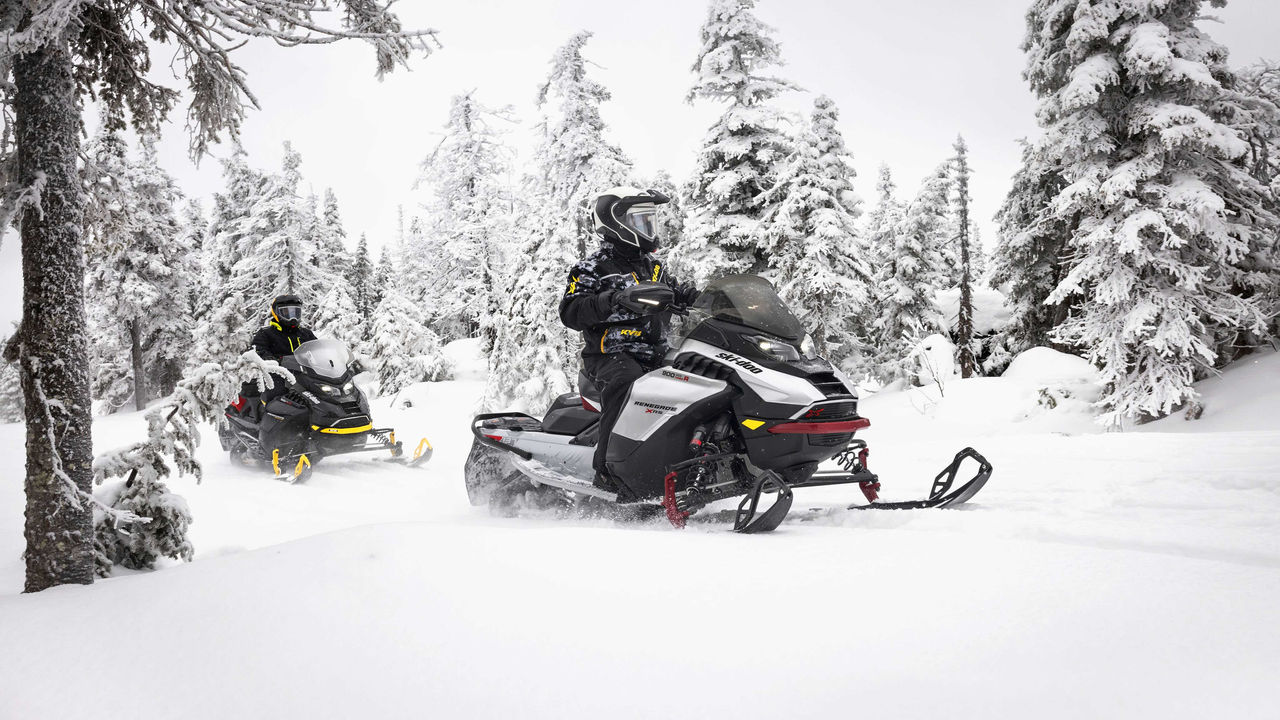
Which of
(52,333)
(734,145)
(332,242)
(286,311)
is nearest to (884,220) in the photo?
(734,145)

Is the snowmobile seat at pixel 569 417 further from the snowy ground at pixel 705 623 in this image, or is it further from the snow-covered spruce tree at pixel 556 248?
the snow-covered spruce tree at pixel 556 248

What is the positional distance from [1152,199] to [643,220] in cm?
1111

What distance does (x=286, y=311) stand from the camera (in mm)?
8953

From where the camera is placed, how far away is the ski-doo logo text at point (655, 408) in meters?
4.01

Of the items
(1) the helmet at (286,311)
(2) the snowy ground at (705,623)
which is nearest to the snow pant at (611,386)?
(2) the snowy ground at (705,623)

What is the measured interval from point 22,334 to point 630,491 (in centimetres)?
333

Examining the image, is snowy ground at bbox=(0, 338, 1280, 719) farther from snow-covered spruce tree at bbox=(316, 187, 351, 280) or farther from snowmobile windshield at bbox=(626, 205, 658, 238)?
snow-covered spruce tree at bbox=(316, 187, 351, 280)

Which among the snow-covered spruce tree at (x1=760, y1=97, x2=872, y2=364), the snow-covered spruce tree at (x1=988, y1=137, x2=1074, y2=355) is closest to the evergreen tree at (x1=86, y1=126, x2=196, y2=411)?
the snow-covered spruce tree at (x1=760, y1=97, x2=872, y2=364)

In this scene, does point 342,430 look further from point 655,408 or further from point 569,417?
point 655,408

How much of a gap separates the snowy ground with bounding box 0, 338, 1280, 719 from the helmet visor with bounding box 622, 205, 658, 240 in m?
1.91

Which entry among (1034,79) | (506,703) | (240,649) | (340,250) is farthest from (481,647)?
(340,250)

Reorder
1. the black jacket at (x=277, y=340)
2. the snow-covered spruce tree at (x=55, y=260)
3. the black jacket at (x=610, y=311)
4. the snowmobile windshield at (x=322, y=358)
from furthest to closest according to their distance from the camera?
the black jacket at (x=277, y=340)
the snowmobile windshield at (x=322, y=358)
the black jacket at (x=610, y=311)
the snow-covered spruce tree at (x=55, y=260)

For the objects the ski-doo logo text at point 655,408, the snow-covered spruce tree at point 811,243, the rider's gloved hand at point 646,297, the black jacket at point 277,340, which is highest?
the snow-covered spruce tree at point 811,243

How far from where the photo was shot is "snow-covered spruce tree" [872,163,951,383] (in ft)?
79.3
